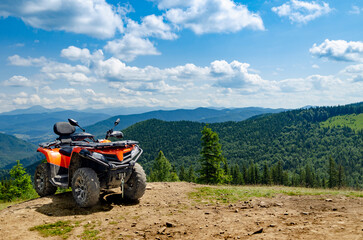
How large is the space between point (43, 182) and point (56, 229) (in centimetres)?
417

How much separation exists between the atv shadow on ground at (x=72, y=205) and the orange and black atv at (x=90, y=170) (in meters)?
0.27

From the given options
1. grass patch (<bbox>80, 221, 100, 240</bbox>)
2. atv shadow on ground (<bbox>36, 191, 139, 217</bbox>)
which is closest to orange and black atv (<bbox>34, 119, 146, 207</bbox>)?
atv shadow on ground (<bbox>36, 191, 139, 217</bbox>)

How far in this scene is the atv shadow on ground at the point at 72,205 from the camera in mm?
7809

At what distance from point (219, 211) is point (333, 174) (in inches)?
3007

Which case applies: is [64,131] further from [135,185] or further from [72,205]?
[135,185]

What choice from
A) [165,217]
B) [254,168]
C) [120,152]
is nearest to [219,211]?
[165,217]

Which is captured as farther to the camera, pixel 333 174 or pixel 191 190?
pixel 333 174

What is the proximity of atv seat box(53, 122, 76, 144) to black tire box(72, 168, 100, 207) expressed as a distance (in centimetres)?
307

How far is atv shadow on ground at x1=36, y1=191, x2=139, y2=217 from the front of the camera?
781 centimetres

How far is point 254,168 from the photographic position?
7531cm

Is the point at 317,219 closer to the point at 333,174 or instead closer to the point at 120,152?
the point at 120,152

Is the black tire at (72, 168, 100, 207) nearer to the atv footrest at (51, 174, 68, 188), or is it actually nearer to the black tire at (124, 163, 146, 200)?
the atv footrest at (51, 174, 68, 188)

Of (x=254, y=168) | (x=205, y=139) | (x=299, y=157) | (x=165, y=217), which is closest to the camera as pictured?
(x=165, y=217)

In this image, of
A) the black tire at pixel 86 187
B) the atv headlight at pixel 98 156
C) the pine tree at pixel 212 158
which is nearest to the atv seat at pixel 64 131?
the black tire at pixel 86 187
